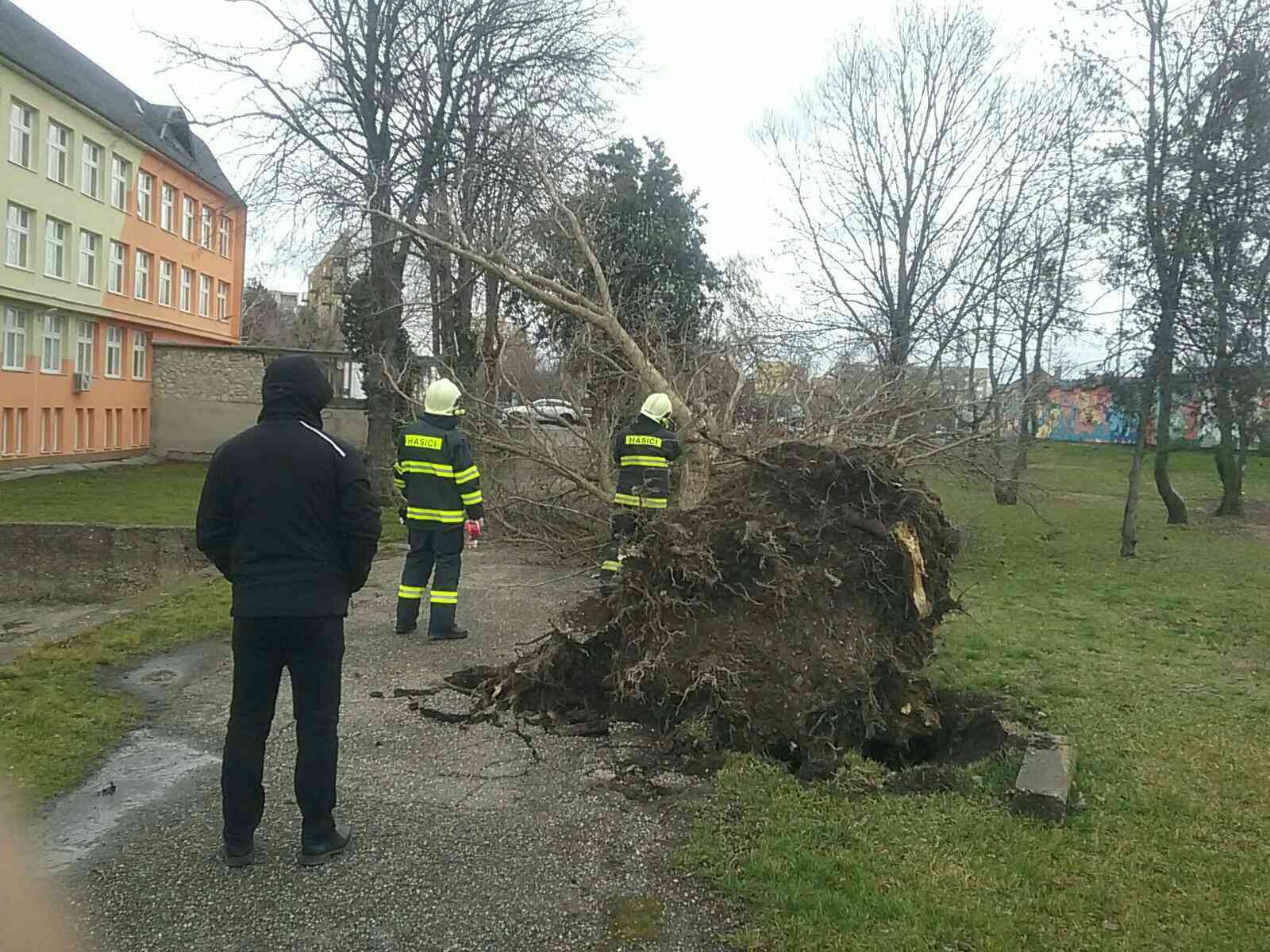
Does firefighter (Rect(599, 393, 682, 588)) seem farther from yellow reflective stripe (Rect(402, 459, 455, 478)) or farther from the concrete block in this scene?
the concrete block

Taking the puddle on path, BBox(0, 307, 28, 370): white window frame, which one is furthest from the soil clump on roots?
BBox(0, 307, 28, 370): white window frame

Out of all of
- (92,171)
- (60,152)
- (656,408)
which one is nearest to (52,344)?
(60,152)

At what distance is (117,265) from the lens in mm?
32031

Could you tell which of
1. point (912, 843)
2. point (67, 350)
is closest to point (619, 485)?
point (912, 843)

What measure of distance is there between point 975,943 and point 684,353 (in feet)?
33.8

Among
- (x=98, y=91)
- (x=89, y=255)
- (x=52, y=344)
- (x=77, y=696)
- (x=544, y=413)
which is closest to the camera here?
(x=77, y=696)

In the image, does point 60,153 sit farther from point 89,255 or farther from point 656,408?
point 656,408

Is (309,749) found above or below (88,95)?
below

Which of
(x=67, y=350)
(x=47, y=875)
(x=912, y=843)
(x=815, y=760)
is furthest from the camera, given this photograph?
(x=67, y=350)

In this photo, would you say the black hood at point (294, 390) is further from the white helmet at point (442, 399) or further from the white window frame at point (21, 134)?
the white window frame at point (21, 134)

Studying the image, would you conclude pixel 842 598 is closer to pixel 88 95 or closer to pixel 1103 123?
pixel 1103 123

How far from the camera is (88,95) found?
99.2ft

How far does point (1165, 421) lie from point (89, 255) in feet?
93.0

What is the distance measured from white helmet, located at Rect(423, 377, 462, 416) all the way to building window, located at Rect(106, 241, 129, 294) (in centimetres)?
2788
